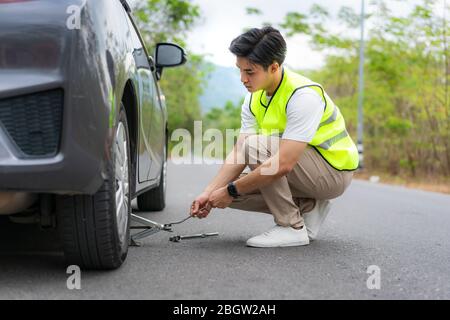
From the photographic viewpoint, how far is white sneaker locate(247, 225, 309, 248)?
3.96 meters

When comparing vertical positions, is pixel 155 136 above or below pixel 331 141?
below

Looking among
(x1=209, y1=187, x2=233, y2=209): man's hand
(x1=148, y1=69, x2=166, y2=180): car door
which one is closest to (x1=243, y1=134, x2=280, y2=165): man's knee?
(x1=209, y1=187, x2=233, y2=209): man's hand

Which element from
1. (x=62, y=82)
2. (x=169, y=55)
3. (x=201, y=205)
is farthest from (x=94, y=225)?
(x=169, y=55)

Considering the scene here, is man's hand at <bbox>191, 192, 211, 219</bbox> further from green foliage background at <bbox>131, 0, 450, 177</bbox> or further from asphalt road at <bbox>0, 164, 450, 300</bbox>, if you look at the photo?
green foliage background at <bbox>131, 0, 450, 177</bbox>

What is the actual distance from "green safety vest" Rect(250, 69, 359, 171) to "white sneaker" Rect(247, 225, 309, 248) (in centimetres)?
48

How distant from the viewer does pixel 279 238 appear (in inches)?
156

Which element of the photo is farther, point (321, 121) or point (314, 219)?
point (314, 219)

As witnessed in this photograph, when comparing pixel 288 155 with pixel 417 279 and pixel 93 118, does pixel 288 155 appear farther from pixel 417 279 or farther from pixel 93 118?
pixel 93 118

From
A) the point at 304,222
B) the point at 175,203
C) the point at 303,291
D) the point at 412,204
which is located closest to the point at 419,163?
the point at 412,204

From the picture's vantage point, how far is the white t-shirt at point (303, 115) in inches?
148

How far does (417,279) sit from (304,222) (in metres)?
1.26

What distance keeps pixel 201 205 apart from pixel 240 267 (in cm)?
63

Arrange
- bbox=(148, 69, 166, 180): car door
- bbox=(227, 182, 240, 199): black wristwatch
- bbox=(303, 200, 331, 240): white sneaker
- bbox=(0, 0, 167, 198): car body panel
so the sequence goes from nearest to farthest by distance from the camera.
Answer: bbox=(0, 0, 167, 198): car body panel < bbox=(227, 182, 240, 199): black wristwatch < bbox=(303, 200, 331, 240): white sneaker < bbox=(148, 69, 166, 180): car door

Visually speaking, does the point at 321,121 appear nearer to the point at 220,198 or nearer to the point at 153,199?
the point at 220,198
